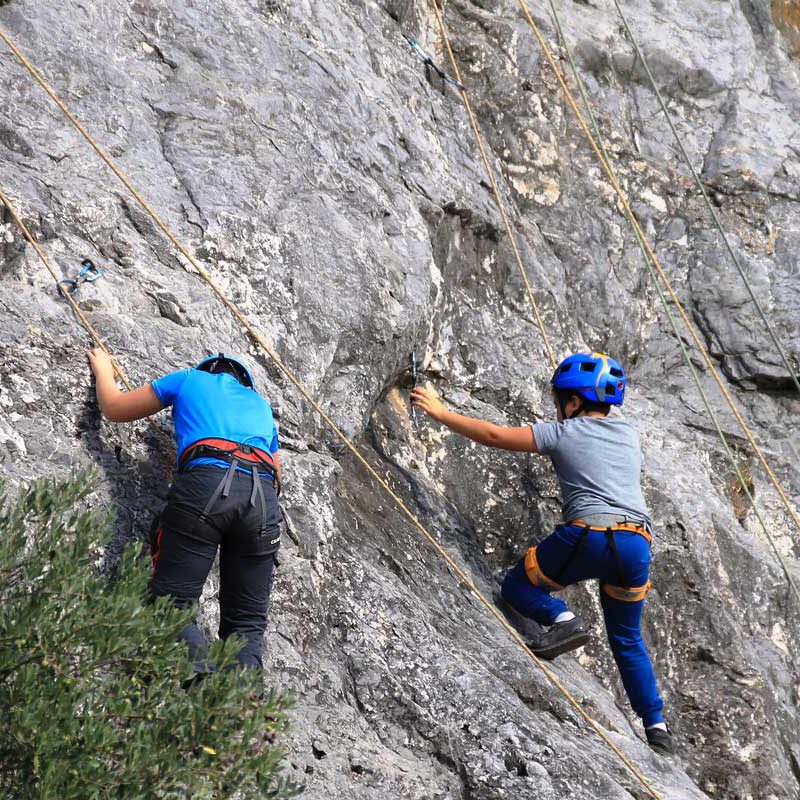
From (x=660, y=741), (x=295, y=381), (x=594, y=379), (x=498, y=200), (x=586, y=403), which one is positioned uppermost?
(x=594, y=379)

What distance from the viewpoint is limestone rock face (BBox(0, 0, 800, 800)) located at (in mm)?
5828

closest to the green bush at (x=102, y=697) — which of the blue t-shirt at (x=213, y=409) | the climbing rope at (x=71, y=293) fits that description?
the blue t-shirt at (x=213, y=409)

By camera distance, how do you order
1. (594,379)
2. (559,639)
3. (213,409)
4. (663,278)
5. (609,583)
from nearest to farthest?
(213,409), (559,639), (609,583), (594,379), (663,278)

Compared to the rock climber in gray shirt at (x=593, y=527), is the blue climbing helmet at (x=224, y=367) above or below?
above

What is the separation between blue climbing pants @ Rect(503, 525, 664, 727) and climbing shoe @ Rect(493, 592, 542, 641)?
0.12m

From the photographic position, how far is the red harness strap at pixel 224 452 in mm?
5225

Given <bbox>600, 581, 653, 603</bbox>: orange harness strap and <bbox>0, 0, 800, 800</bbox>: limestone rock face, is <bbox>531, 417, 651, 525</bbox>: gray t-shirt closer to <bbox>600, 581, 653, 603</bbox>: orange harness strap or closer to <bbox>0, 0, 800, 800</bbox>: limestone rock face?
<bbox>600, 581, 653, 603</bbox>: orange harness strap

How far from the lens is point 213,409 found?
538 cm

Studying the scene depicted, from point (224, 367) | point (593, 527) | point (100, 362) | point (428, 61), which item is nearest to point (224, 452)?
point (224, 367)

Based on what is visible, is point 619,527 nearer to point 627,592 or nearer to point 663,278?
point 627,592

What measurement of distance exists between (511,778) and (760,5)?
11.8 m

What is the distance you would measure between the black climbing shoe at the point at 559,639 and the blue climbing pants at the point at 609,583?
9 centimetres

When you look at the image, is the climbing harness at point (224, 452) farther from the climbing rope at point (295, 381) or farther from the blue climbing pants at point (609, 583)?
the blue climbing pants at point (609, 583)

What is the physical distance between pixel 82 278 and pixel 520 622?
3.41 meters
